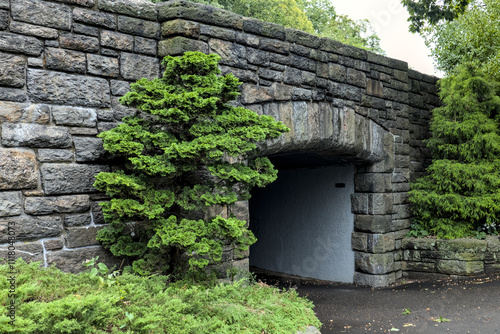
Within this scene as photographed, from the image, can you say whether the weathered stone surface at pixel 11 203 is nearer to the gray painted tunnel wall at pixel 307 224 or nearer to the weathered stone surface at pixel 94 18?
the weathered stone surface at pixel 94 18

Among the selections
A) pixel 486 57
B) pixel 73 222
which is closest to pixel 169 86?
pixel 73 222

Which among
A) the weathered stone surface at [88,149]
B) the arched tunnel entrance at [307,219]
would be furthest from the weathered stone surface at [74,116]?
the arched tunnel entrance at [307,219]

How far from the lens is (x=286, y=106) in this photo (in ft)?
15.6

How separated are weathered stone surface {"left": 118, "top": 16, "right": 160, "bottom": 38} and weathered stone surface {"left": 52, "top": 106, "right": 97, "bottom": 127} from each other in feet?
2.59

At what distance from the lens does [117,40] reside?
3750 mm

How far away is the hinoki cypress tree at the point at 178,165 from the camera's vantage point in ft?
10.6

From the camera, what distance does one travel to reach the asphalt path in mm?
4250

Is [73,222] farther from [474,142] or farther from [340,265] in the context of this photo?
[474,142]

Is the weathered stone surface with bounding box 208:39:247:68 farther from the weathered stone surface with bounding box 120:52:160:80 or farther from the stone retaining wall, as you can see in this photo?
the stone retaining wall

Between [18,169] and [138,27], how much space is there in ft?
5.18

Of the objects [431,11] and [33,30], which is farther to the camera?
[431,11]

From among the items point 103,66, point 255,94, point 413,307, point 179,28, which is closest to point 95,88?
point 103,66

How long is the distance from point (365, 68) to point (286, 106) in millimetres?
1779

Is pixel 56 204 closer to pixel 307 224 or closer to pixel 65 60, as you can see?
pixel 65 60
